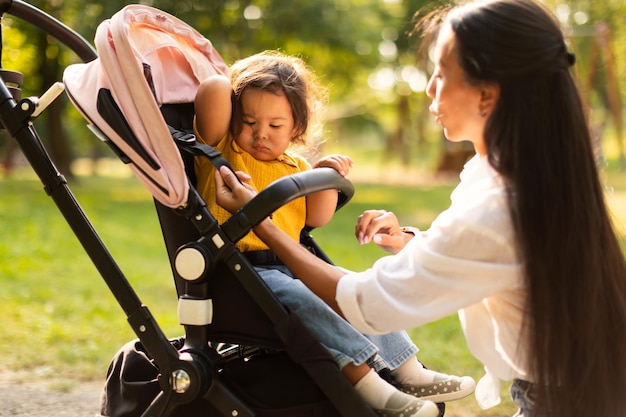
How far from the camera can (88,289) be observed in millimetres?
6730

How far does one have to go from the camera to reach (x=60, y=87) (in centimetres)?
229

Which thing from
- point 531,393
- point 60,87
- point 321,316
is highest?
point 60,87

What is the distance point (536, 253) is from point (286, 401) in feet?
2.59

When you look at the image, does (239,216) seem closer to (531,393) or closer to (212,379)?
(212,379)

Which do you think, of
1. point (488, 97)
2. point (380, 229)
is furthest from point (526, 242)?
point (380, 229)

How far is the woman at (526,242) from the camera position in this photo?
1.80 metres

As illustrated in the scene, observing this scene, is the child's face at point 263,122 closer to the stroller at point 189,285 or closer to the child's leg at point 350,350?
the stroller at point 189,285

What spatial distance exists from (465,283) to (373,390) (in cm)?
44

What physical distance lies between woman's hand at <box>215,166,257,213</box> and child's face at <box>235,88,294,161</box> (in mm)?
368

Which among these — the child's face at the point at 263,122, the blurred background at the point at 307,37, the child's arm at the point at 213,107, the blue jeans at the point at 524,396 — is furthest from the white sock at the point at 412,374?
the blurred background at the point at 307,37

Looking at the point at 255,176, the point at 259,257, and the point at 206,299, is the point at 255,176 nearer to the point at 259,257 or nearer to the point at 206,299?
the point at 259,257

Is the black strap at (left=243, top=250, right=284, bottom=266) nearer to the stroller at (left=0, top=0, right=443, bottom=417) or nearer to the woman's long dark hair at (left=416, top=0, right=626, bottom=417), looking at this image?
the stroller at (left=0, top=0, right=443, bottom=417)

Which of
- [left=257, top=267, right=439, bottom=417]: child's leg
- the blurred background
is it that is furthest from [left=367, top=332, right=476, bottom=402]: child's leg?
the blurred background

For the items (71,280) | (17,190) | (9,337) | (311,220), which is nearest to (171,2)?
(17,190)
